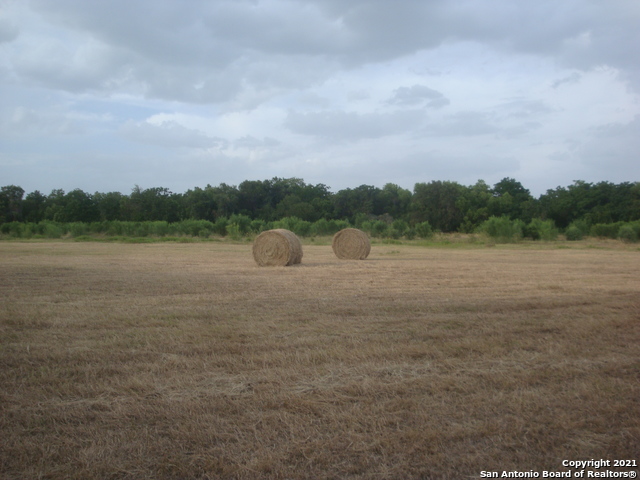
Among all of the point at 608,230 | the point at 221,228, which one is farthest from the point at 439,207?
the point at 221,228

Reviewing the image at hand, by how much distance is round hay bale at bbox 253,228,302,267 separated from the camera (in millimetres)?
14609

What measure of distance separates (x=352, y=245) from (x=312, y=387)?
14306 mm

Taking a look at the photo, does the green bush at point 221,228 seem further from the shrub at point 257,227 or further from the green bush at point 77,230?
the green bush at point 77,230

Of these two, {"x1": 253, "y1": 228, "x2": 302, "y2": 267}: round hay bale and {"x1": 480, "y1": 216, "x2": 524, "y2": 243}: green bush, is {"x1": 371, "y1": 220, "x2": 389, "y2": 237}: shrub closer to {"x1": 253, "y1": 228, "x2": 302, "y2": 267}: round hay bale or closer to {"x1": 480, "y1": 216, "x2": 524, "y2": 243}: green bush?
{"x1": 480, "y1": 216, "x2": 524, "y2": 243}: green bush

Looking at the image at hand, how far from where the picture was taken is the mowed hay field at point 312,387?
2648mm

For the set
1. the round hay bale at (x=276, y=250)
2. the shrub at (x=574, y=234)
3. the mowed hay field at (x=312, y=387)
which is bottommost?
the mowed hay field at (x=312, y=387)

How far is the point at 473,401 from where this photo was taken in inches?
132

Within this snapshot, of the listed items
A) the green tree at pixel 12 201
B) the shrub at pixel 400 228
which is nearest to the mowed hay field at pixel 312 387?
the shrub at pixel 400 228

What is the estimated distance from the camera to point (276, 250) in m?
14.8

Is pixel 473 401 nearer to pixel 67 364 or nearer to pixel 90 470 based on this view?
pixel 90 470

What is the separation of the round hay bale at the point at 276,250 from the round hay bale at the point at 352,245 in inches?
125

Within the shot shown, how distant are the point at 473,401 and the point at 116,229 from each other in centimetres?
3706

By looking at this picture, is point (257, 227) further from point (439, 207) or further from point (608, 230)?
point (608, 230)

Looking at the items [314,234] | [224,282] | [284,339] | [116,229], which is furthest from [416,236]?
[284,339]
